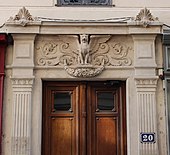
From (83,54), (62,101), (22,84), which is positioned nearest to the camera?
(22,84)

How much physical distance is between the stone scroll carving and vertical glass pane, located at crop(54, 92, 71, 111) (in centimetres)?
45

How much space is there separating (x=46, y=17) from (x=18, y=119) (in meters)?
1.91

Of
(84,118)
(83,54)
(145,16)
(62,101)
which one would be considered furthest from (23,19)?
(145,16)

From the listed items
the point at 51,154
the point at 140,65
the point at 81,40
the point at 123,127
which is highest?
the point at 81,40

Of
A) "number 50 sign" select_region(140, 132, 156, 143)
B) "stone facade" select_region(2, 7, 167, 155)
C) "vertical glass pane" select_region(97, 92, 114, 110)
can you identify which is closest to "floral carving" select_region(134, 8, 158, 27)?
"stone facade" select_region(2, 7, 167, 155)

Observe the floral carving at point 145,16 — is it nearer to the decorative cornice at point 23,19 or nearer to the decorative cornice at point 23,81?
the decorative cornice at point 23,19

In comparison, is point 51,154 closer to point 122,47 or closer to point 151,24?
point 122,47

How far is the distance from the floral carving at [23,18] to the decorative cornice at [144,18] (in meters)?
1.81

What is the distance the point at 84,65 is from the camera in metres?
7.33

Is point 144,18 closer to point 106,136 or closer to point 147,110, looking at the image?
point 147,110

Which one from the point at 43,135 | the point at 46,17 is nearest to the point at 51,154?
the point at 43,135

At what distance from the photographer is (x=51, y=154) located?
7.28 metres

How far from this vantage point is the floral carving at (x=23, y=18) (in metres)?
7.28

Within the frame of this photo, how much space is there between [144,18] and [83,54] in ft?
4.14
